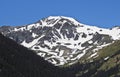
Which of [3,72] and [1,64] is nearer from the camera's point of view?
[3,72]

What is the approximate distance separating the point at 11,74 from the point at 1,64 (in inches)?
441

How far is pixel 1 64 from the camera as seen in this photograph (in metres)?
188

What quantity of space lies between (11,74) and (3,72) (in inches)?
253

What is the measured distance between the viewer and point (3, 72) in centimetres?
17338

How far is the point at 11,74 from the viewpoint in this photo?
587ft

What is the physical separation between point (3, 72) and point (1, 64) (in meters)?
14.9
